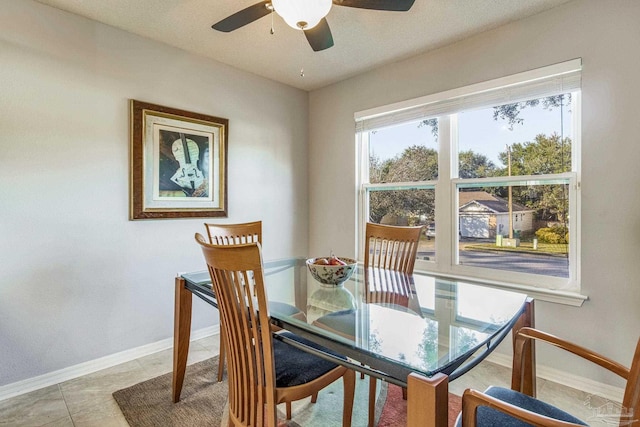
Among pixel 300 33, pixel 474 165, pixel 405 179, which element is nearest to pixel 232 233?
pixel 300 33

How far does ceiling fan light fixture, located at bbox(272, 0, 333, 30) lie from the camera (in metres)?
1.49

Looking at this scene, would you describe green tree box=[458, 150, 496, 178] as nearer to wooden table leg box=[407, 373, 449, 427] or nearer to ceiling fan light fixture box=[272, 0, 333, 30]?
ceiling fan light fixture box=[272, 0, 333, 30]

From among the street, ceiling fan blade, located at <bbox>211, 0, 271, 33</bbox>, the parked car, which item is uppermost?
ceiling fan blade, located at <bbox>211, 0, 271, 33</bbox>

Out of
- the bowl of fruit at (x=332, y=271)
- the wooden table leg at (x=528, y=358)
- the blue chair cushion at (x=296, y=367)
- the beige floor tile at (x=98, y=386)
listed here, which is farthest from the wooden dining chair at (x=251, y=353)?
the beige floor tile at (x=98, y=386)

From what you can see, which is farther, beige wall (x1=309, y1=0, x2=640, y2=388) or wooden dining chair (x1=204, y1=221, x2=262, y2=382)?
wooden dining chair (x1=204, y1=221, x2=262, y2=382)

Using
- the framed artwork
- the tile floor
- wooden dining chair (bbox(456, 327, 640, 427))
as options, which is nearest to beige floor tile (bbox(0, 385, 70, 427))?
the tile floor

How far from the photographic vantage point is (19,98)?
2.08 metres

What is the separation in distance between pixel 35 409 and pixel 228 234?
56.9 inches

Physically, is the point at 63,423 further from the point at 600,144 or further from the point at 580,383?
the point at 600,144

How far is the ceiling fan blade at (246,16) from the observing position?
5.75ft

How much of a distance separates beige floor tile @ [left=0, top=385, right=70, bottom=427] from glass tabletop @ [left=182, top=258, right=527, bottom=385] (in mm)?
1022

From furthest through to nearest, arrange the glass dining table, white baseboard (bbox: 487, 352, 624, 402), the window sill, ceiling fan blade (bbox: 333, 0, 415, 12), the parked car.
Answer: the parked car < the window sill < white baseboard (bbox: 487, 352, 624, 402) < ceiling fan blade (bbox: 333, 0, 415, 12) < the glass dining table

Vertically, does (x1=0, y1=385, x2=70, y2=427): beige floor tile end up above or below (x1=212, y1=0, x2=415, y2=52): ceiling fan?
below

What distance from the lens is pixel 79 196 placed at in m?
2.31
